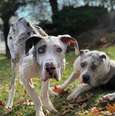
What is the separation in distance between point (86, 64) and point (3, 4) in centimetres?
1825

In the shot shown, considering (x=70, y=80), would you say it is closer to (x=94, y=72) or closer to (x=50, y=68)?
(x=94, y=72)

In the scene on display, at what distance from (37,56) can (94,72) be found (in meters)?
1.87

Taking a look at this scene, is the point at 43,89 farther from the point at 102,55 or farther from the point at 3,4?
the point at 3,4

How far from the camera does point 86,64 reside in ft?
29.6

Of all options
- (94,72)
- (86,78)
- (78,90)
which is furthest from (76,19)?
(86,78)

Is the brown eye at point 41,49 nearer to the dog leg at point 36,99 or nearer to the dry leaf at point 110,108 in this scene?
the dog leg at point 36,99

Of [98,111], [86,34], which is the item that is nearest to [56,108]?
[98,111]

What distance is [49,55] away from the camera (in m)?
7.12

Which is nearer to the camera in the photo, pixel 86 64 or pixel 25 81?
pixel 25 81

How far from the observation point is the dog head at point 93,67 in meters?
8.86

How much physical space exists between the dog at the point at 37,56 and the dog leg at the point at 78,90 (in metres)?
0.83

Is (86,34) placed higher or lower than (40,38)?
lower

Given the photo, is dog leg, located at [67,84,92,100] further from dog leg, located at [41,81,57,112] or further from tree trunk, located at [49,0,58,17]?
tree trunk, located at [49,0,58,17]

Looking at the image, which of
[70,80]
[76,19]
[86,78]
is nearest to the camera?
[86,78]
